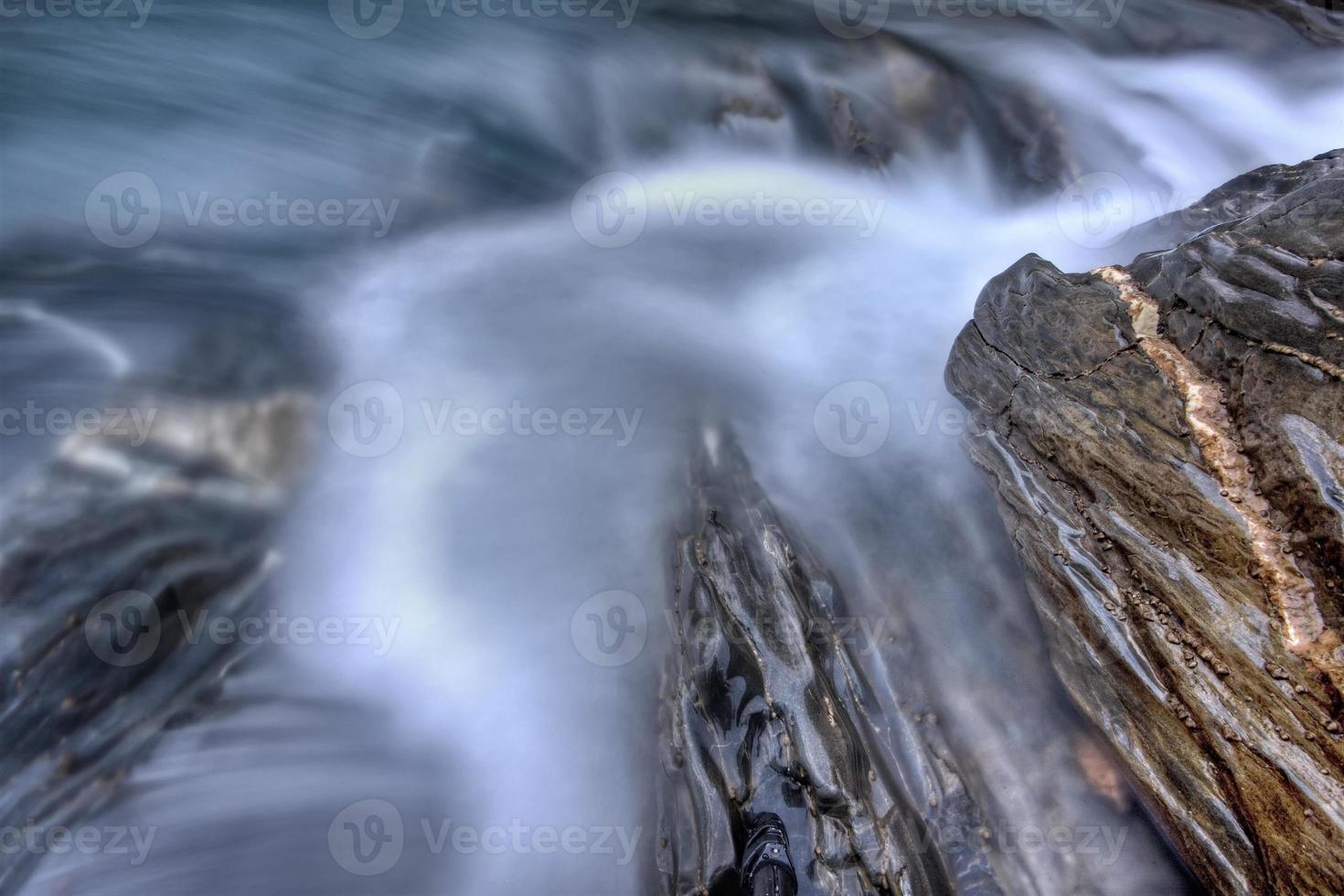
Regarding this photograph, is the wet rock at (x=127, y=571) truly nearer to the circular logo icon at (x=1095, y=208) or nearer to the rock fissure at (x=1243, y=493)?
the rock fissure at (x=1243, y=493)

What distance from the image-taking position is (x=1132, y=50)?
22.6 ft

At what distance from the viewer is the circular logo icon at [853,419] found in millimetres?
4477

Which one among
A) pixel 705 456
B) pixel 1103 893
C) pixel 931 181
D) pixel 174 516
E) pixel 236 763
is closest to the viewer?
pixel 1103 893

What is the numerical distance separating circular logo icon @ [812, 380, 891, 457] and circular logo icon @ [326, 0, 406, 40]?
4909 mm

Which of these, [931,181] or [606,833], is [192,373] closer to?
[606,833]

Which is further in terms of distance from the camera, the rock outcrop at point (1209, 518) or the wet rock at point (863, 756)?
the wet rock at point (863, 756)

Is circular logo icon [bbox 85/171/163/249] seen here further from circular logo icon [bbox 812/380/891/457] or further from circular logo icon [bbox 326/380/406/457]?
circular logo icon [bbox 812/380/891/457]

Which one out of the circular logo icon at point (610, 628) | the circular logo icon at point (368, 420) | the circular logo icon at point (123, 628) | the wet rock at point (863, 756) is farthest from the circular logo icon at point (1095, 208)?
the circular logo icon at point (123, 628)

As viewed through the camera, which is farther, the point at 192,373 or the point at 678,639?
the point at 192,373

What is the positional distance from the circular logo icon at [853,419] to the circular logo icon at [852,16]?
361 centimetres

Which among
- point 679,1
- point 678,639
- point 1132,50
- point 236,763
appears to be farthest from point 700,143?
point 236,763

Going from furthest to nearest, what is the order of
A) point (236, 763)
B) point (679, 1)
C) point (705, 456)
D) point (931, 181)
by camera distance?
point (679, 1)
point (931, 181)
point (705, 456)
point (236, 763)

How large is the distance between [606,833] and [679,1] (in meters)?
6.54

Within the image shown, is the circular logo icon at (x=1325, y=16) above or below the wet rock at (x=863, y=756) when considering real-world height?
above
